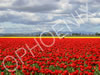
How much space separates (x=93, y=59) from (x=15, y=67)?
113 inches

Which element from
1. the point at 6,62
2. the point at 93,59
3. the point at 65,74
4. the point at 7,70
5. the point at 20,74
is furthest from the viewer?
the point at 6,62

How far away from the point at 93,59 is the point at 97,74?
132 cm

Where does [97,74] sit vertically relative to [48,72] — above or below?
below

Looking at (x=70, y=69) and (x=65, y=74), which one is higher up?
(x=65, y=74)

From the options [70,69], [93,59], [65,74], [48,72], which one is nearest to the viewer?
[65,74]

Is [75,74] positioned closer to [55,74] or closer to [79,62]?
[55,74]

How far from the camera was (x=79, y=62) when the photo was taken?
5.66 metres

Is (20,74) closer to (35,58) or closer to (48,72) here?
(48,72)

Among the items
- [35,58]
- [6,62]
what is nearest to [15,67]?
[35,58]

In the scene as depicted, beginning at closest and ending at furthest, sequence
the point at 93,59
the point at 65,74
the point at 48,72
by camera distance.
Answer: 1. the point at 65,74
2. the point at 48,72
3. the point at 93,59

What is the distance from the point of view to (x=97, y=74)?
5.14 m

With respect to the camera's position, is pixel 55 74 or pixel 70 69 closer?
pixel 55 74

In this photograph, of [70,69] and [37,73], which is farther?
[70,69]

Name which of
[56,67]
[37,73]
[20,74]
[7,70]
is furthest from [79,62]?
[7,70]
